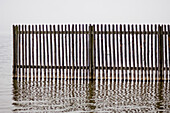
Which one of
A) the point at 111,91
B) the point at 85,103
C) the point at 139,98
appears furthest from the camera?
the point at 111,91

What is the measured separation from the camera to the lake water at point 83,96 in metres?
9.78

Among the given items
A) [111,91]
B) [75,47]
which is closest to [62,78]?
[75,47]

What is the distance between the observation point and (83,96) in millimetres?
11484

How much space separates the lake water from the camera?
978 cm

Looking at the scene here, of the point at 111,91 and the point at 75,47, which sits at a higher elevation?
the point at 75,47

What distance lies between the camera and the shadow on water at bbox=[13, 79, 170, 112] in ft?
32.4

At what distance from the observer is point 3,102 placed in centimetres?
1062

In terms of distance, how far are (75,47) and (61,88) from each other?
2.71 m

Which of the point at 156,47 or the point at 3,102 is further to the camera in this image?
the point at 156,47

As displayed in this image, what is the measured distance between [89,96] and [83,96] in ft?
0.60

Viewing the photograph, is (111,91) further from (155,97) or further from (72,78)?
(72,78)

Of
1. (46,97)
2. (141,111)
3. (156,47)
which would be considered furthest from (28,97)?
(156,47)

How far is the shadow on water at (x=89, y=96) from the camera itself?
9.88 metres

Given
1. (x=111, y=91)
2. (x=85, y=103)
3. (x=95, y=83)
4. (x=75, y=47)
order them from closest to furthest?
(x=85, y=103) < (x=111, y=91) < (x=95, y=83) < (x=75, y=47)
